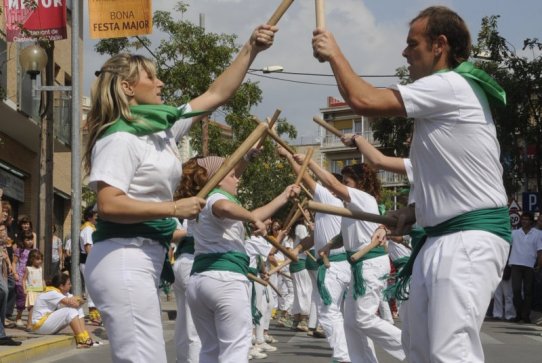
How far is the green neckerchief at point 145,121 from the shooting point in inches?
196

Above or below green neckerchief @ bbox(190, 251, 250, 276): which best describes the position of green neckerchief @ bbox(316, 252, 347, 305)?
below

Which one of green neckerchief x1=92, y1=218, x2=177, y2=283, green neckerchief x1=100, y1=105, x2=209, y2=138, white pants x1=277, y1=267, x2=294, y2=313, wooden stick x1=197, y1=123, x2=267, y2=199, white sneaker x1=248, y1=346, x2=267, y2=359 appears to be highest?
green neckerchief x1=100, y1=105, x2=209, y2=138

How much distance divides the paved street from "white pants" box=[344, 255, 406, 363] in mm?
1970

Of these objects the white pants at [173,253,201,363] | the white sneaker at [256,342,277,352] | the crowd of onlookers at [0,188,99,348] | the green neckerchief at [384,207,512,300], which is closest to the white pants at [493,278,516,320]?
the white sneaker at [256,342,277,352]

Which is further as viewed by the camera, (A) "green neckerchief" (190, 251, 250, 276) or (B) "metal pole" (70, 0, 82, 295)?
(B) "metal pole" (70, 0, 82, 295)

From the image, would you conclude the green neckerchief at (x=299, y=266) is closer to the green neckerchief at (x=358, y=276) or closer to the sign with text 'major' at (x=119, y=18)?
the sign with text 'major' at (x=119, y=18)

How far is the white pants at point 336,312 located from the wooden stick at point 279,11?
5753 millimetres

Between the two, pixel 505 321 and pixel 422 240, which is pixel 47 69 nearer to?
pixel 505 321

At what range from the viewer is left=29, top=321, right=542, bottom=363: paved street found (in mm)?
11898

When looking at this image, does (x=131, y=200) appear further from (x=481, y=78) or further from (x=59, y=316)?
(x=59, y=316)

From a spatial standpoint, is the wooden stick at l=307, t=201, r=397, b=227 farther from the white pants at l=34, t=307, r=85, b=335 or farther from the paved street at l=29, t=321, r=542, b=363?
the white pants at l=34, t=307, r=85, b=335

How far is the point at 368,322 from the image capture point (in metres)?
9.46

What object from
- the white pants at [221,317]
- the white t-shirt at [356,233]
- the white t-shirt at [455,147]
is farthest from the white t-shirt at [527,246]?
the white t-shirt at [455,147]

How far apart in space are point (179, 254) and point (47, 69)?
10.3 meters
